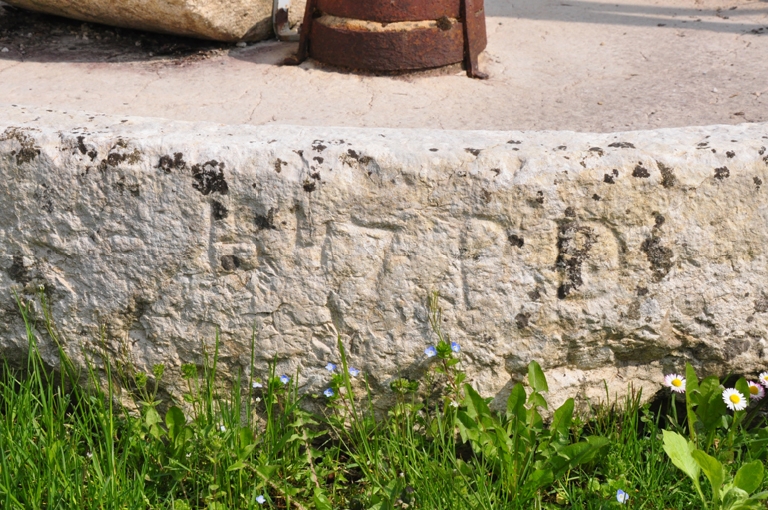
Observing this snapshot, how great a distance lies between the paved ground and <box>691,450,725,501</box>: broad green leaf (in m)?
0.84

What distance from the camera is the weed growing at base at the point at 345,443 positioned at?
1.54m

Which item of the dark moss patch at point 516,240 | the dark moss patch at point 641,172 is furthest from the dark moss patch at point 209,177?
the dark moss patch at point 641,172

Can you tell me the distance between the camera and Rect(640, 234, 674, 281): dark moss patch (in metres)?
1.56

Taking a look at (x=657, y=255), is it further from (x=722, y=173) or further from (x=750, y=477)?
(x=750, y=477)

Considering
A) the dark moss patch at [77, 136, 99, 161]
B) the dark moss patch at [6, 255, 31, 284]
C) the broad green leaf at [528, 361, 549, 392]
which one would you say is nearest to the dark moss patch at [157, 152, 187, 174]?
the dark moss patch at [77, 136, 99, 161]

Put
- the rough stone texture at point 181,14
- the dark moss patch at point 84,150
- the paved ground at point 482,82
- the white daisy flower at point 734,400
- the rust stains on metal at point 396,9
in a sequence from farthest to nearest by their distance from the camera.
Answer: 1. the rough stone texture at point 181,14
2. the rust stains on metal at point 396,9
3. the paved ground at point 482,82
4. the white daisy flower at point 734,400
5. the dark moss patch at point 84,150

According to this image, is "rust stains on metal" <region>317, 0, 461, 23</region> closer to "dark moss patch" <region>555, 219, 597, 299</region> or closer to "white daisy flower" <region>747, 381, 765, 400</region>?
"dark moss patch" <region>555, 219, 597, 299</region>

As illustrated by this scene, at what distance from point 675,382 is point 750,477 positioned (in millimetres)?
276

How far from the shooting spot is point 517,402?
1.62 m

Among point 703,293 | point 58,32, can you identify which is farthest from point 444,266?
point 58,32

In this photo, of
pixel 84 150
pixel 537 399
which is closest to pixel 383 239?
pixel 537 399

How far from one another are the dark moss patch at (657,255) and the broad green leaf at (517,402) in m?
0.34

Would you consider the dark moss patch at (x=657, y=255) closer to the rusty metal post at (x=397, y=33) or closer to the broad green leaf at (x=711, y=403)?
the broad green leaf at (x=711, y=403)

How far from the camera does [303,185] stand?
1.52 m
